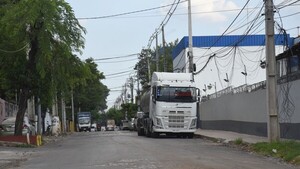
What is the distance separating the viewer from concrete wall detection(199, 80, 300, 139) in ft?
75.2

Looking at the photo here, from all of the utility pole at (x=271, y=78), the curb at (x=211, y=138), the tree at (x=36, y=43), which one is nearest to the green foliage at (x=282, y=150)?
the utility pole at (x=271, y=78)

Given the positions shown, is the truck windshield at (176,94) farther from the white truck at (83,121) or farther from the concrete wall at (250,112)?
the white truck at (83,121)

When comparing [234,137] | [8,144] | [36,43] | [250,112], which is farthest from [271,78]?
[8,144]

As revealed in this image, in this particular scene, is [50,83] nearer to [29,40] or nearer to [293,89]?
[29,40]

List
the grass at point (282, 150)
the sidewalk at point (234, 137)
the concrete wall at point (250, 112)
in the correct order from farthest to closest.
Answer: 1. the sidewalk at point (234, 137)
2. the concrete wall at point (250, 112)
3. the grass at point (282, 150)

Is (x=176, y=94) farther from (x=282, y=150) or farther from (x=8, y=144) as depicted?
(x=282, y=150)

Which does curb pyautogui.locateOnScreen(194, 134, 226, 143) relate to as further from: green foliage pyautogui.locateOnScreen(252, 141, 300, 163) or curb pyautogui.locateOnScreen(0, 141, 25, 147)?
curb pyautogui.locateOnScreen(0, 141, 25, 147)

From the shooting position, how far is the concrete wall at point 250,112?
22.9 metres

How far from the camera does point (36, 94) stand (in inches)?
1178

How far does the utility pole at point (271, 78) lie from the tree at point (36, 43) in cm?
1128

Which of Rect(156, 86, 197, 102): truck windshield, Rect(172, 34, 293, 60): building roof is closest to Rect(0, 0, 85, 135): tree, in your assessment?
Rect(156, 86, 197, 102): truck windshield

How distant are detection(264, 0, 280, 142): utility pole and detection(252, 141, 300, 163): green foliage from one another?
2.42 feet

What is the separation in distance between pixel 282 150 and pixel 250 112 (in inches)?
472

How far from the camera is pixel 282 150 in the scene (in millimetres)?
17859
